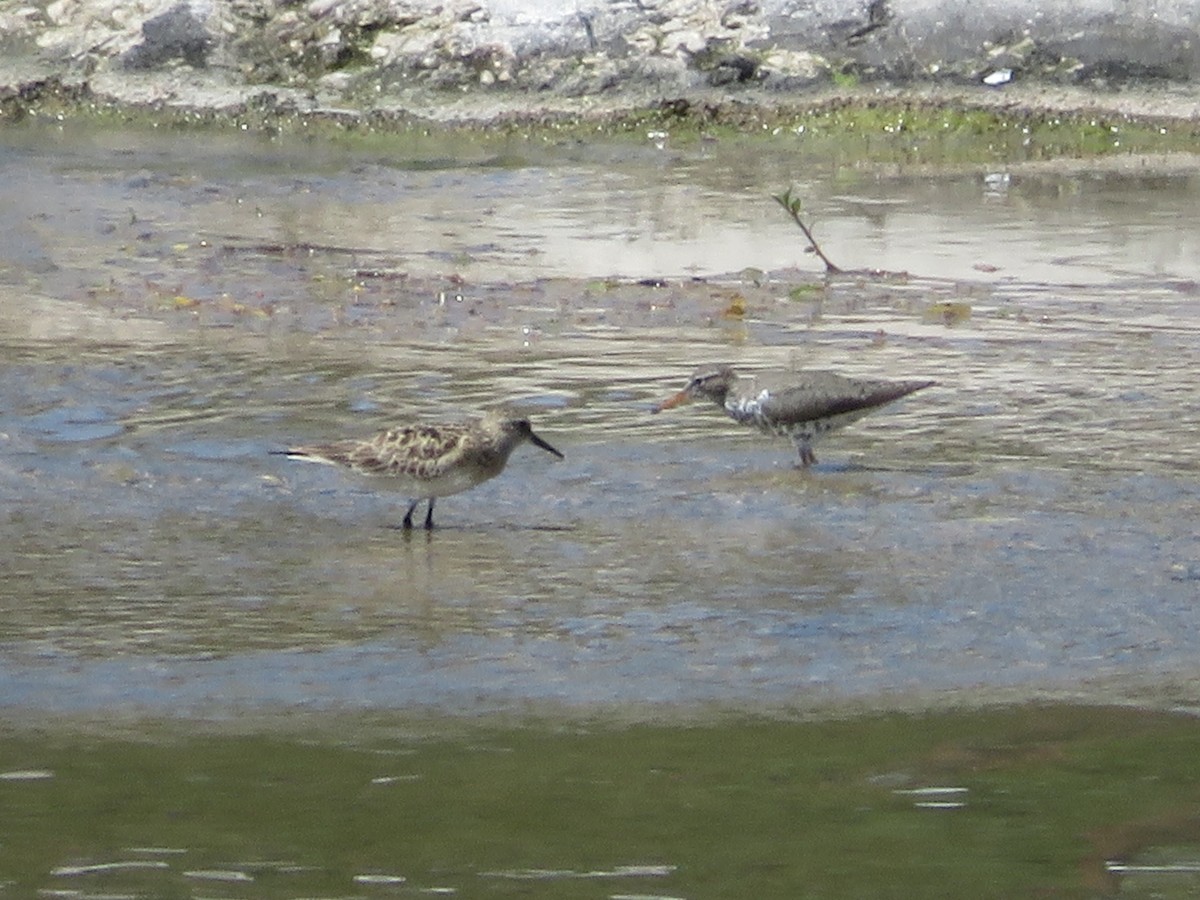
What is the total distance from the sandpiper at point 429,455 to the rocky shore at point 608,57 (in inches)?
455

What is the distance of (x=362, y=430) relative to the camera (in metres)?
10.2

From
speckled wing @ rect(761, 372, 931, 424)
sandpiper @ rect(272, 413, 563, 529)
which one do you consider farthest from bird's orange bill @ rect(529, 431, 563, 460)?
speckled wing @ rect(761, 372, 931, 424)

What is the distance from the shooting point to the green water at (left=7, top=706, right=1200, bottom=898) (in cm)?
507

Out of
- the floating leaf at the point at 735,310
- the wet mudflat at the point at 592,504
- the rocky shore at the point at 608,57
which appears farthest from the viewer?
the rocky shore at the point at 608,57

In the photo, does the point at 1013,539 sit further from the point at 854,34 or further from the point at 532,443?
the point at 854,34

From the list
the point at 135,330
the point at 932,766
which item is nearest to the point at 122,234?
the point at 135,330

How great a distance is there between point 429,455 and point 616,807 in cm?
331

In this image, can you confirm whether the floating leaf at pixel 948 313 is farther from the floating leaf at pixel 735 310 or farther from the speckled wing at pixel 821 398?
the speckled wing at pixel 821 398

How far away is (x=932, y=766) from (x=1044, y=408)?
4849 millimetres

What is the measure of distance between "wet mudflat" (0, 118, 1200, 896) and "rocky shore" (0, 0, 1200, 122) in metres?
3.75

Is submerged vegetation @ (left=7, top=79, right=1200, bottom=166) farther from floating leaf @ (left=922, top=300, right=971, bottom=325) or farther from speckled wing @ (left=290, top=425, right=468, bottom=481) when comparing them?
speckled wing @ (left=290, top=425, right=468, bottom=481)

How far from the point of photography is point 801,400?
954 cm

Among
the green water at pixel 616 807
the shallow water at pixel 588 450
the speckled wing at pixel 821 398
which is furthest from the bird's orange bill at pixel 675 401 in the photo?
the green water at pixel 616 807

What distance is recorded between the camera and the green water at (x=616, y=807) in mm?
5070
